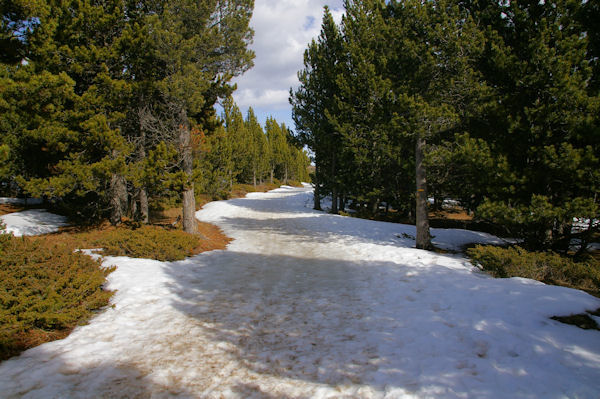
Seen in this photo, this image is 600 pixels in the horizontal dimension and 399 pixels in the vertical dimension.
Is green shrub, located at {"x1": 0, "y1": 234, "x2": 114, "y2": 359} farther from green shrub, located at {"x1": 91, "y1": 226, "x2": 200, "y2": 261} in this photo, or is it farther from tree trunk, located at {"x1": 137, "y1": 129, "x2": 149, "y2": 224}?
tree trunk, located at {"x1": 137, "y1": 129, "x2": 149, "y2": 224}

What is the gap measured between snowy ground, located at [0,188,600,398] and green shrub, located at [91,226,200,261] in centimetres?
63

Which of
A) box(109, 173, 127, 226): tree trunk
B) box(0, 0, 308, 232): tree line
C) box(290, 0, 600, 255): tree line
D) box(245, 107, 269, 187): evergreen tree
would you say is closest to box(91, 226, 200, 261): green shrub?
box(0, 0, 308, 232): tree line

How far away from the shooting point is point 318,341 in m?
4.49

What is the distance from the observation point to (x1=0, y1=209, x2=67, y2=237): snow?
1172 cm

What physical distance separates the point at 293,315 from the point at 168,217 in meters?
16.1

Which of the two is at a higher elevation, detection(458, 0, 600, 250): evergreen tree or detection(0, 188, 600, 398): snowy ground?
detection(458, 0, 600, 250): evergreen tree

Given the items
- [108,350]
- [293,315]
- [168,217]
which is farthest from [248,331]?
[168,217]

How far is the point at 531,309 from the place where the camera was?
4703 mm

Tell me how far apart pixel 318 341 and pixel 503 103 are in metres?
9.39

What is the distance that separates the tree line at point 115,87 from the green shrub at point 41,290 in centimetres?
448

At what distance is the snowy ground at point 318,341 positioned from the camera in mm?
3289

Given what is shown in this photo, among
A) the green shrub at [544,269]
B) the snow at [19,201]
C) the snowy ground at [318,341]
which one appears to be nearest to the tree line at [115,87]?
the snowy ground at [318,341]

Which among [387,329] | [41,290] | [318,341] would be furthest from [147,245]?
[387,329]

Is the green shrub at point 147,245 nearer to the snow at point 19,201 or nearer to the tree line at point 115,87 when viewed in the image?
the tree line at point 115,87
